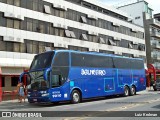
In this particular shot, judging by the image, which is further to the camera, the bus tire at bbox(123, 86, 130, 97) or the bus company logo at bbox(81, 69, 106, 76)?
the bus tire at bbox(123, 86, 130, 97)

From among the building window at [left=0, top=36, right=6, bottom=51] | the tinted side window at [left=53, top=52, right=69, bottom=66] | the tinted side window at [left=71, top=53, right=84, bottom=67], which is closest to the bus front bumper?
the tinted side window at [left=53, top=52, right=69, bottom=66]

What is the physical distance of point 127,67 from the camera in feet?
91.6

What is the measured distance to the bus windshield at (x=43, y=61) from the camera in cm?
1964

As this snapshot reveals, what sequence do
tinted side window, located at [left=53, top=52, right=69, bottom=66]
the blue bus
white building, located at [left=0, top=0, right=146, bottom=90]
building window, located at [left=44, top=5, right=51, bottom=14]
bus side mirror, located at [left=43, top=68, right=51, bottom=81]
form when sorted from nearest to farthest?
bus side mirror, located at [left=43, top=68, right=51, bottom=81] < the blue bus < tinted side window, located at [left=53, top=52, right=69, bottom=66] < white building, located at [left=0, top=0, right=146, bottom=90] < building window, located at [left=44, top=5, right=51, bottom=14]

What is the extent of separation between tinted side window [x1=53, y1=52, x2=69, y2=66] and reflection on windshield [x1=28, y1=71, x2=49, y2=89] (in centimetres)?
125

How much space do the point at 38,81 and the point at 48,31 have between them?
22.9 meters

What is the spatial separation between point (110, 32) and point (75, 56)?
36809 mm

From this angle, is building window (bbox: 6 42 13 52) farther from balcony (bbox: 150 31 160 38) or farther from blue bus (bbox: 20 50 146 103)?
balcony (bbox: 150 31 160 38)

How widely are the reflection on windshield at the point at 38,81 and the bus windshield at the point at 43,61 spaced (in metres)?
0.47

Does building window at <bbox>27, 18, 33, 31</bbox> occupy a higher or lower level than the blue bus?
higher

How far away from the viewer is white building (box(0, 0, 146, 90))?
3550 centimetres

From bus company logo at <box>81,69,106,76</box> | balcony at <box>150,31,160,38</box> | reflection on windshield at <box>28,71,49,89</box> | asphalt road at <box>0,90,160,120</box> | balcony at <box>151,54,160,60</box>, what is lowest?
asphalt road at <box>0,90,160,120</box>

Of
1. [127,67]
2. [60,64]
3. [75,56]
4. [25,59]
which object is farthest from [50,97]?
[25,59]

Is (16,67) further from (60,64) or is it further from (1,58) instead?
(60,64)
